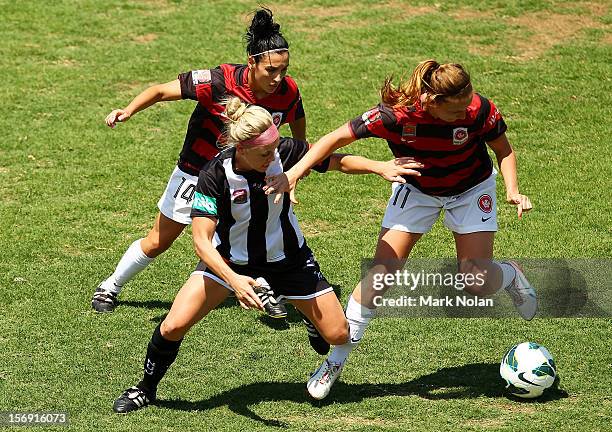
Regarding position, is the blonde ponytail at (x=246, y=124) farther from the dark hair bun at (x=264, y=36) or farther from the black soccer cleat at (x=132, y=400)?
the black soccer cleat at (x=132, y=400)

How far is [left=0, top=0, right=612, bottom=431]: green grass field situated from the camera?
6.71m

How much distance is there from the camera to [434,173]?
6.89 m

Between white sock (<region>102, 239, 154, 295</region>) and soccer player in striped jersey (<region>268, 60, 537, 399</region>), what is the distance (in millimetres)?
1943

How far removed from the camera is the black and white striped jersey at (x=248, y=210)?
6.20m

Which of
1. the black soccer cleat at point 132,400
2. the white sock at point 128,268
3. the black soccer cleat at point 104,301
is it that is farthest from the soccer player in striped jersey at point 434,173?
the black soccer cleat at point 104,301

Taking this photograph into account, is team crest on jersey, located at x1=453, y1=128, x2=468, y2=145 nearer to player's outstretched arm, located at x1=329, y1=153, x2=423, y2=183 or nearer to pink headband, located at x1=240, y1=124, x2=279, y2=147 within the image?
player's outstretched arm, located at x1=329, y1=153, x2=423, y2=183

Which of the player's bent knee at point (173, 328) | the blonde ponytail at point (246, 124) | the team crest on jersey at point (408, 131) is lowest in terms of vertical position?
the player's bent knee at point (173, 328)

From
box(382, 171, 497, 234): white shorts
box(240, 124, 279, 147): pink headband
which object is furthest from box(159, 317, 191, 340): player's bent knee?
box(382, 171, 497, 234): white shorts

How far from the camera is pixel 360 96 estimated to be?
40.0 ft

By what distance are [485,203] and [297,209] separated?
3139 millimetres

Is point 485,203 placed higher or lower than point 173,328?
higher

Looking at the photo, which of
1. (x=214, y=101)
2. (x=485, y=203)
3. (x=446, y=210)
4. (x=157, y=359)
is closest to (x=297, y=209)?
(x=214, y=101)

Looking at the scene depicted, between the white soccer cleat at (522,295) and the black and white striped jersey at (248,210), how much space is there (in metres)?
1.86

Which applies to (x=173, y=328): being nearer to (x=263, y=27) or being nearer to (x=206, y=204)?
(x=206, y=204)
